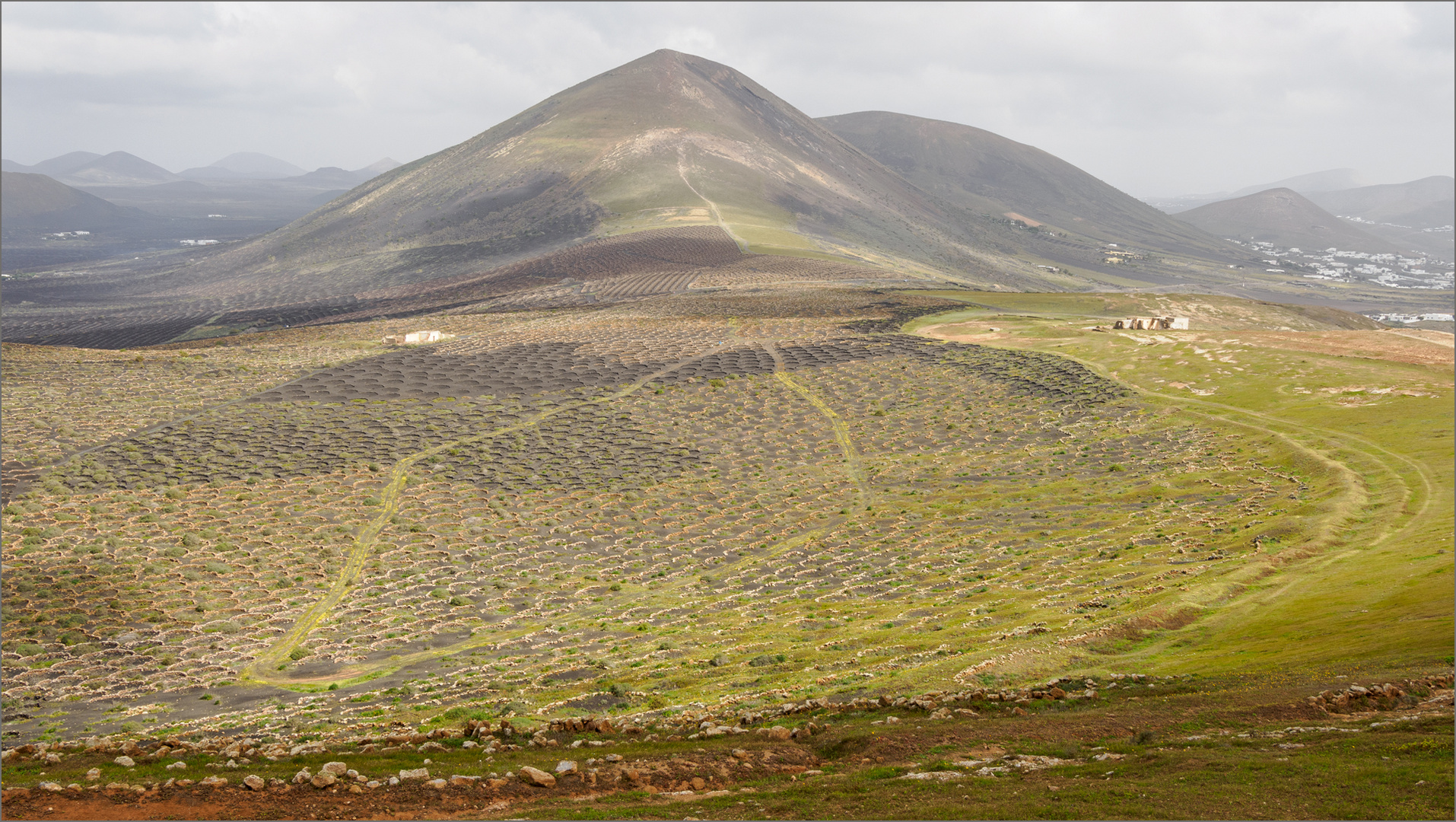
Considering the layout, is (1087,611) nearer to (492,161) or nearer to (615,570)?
(615,570)

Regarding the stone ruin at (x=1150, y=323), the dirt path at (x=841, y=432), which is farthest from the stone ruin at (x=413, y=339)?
the stone ruin at (x=1150, y=323)

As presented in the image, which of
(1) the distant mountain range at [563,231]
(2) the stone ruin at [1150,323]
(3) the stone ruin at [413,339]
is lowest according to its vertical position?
(2) the stone ruin at [1150,323]

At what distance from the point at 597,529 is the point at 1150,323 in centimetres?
5400

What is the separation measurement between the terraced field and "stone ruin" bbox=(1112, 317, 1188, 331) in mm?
14491

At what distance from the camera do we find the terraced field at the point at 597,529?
21.4m

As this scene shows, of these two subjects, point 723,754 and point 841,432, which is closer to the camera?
point 723,754

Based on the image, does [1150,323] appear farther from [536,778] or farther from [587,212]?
[587,212]

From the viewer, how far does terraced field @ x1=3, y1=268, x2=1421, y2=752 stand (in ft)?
70.2

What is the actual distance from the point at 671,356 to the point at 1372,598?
48.3 meters

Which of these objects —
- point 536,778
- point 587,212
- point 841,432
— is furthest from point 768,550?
point 587,212

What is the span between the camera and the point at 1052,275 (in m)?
172

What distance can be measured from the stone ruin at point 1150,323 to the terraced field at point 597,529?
1449 centimetres

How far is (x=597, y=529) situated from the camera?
33.9 meters

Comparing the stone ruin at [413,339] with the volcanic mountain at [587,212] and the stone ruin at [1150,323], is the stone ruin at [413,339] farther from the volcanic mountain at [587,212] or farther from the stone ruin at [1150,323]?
the volcanic mountain at [587,212]
